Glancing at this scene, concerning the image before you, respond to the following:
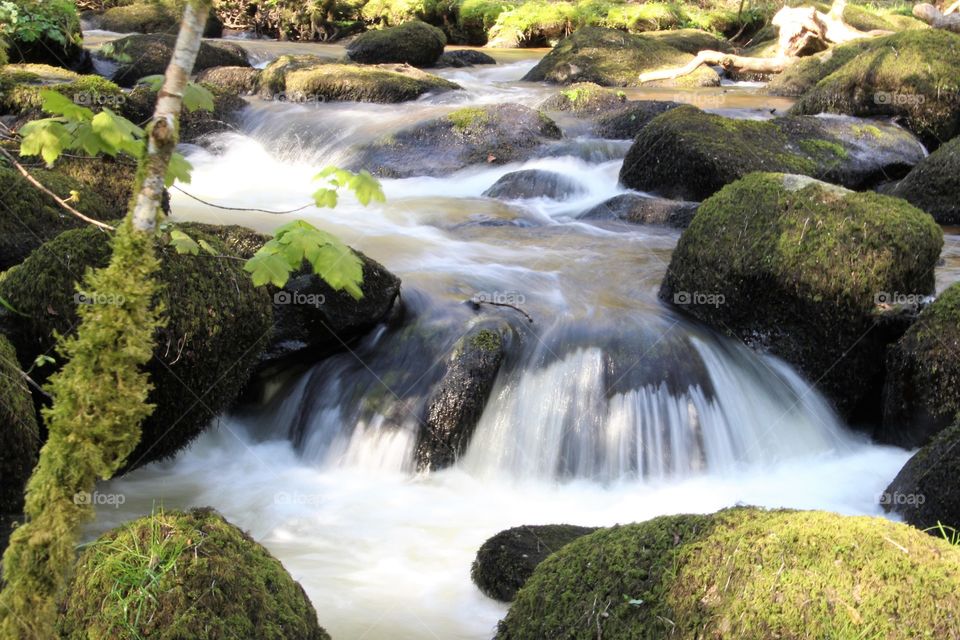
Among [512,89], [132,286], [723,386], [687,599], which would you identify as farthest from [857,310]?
[512,89]

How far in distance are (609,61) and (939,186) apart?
8693mm

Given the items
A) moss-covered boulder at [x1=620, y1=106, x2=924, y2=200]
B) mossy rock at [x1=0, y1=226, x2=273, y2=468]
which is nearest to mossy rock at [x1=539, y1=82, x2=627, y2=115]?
moss-covered boulder at [x1=620, y1=106, x2=924, y2=200]

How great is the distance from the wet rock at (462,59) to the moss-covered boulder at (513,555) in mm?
15850

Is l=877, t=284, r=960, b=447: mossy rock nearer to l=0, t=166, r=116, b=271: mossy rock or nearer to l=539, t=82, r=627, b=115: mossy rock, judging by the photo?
l=0, t=166, r=116, b=271: mossy rock

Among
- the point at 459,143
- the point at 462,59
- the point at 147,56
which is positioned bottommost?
the point at 462,59

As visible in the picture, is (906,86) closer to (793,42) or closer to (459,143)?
(459,143)

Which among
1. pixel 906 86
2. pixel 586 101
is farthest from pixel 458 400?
pixel 906 86

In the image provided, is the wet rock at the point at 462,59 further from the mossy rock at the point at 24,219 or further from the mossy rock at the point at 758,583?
the mossy rock at the point at 758,583

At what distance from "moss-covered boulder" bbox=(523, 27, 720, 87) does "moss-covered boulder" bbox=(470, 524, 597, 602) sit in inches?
530

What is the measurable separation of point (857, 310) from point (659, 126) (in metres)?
4.31

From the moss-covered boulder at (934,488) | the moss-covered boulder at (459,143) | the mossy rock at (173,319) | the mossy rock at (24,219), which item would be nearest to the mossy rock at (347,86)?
the moss-covered boulder at (459,143)

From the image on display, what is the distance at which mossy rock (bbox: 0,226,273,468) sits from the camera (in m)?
4.65

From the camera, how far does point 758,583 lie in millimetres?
2414

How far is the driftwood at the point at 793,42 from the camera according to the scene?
54.9 ft
